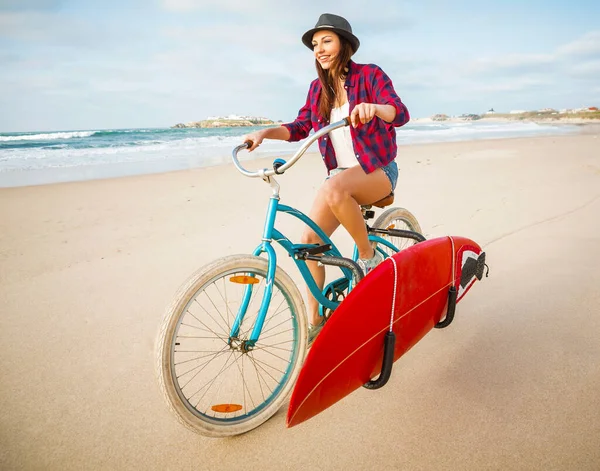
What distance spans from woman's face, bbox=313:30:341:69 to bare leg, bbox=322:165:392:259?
585 millimetres

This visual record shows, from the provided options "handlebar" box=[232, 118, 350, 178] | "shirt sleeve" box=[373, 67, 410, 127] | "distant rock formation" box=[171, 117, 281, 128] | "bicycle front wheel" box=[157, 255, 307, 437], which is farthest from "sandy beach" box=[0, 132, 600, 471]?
"distant rock formation" box=[171, 117, 281, 128]

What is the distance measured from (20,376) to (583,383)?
2.89m

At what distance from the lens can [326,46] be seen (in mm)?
1991

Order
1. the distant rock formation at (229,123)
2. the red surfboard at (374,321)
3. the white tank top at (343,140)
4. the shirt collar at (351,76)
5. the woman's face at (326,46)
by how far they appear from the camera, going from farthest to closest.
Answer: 1. the distant rock formation at (229,123)
2. the white tank top at (343,140)
3. the shirt collar at (351,76)
4. the woman's face at (326,46)
5. the red surfboard at (374,321)

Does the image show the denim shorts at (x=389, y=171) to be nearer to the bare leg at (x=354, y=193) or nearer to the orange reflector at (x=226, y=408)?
the bare leg at (x=354, y=193)

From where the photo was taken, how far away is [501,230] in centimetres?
420

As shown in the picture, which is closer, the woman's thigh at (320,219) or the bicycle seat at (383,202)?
the woman's thigh at (320,219)

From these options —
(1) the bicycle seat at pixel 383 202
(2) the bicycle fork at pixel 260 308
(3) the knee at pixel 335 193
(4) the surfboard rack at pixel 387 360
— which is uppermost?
(3) the knee at pixel 335 193

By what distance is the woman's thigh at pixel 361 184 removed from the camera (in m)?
2.01

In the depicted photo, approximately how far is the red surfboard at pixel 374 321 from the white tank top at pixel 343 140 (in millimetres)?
689

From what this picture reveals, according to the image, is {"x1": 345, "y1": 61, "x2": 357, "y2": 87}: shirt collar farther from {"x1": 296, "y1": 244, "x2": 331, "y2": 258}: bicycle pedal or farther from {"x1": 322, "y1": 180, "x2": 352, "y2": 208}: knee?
{"x1": 296, "y1": 244, "x2": 331, "y2": 258}: bicycle pedal

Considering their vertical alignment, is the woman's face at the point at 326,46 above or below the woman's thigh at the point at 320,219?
above

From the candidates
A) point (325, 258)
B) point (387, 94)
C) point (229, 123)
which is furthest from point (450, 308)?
point (229, 123)

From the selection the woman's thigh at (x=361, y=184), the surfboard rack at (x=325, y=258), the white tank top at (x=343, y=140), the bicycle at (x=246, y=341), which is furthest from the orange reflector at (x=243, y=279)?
the white tank top at (x=343, y=140)
